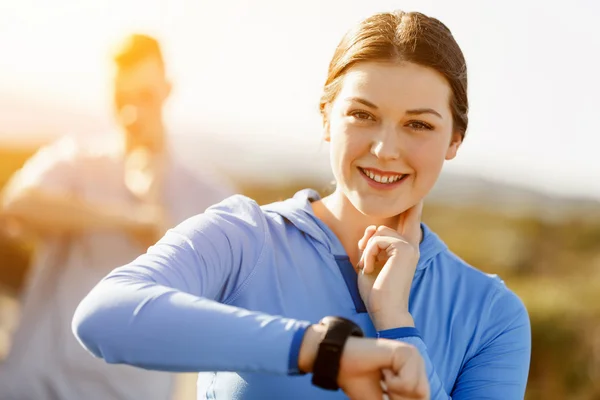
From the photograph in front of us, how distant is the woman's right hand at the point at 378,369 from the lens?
4.46 ft

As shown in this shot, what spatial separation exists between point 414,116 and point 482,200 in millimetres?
7603

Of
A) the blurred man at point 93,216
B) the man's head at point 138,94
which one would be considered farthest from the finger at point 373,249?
the man's head at point 138,94

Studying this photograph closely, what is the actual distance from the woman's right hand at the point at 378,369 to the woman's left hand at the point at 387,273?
292 millimetres

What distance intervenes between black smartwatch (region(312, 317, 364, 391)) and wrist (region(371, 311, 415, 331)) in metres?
0.35

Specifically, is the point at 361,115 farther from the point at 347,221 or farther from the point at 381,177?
the point at 347,221

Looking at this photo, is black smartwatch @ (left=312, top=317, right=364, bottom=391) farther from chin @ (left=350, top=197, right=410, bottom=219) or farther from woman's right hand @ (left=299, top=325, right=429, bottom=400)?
chin @ (left=350, top=197, right=410, bottom=219)

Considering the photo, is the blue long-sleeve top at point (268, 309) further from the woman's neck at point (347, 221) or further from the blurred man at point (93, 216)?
the blurred man at point (93, 216)

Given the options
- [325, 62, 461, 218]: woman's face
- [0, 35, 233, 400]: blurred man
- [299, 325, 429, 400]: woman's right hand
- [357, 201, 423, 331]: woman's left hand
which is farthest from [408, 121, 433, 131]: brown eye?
[0, 35, 233, 400]: blurred man

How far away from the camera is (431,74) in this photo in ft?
5.93

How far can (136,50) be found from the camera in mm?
3934

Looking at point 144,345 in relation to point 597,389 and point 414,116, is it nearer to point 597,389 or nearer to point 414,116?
point 414,116

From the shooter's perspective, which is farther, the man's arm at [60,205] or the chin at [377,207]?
the man's arm at [60,205]

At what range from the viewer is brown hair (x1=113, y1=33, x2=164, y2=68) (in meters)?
3.88

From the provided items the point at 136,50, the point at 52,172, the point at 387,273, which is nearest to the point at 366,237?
the point at 387,273
